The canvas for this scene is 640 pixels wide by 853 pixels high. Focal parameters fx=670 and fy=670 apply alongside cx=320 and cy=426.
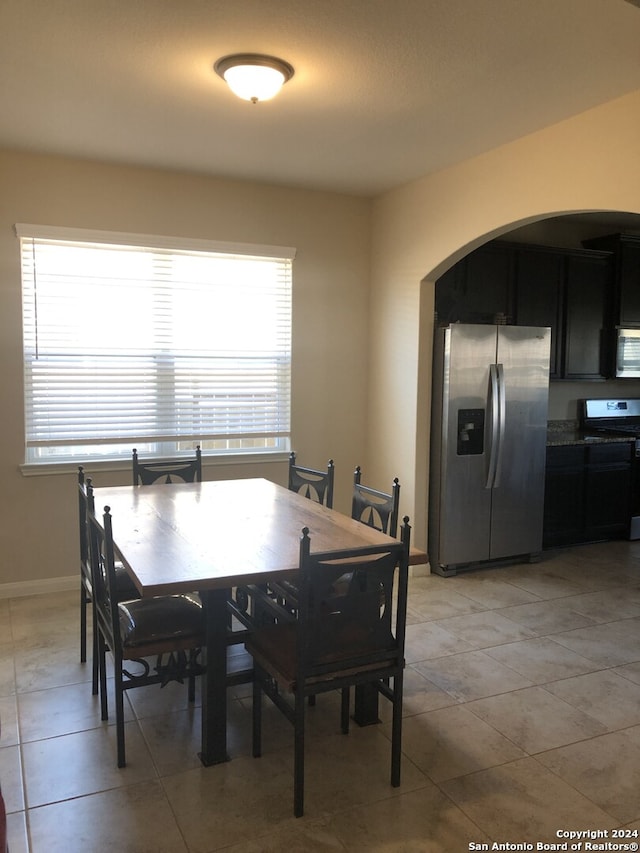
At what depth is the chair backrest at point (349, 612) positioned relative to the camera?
2098 millimetres

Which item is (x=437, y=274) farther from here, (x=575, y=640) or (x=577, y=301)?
(x=575, y=640)

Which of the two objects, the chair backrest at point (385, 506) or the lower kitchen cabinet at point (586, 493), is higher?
the chair backrest at point (385, 506)

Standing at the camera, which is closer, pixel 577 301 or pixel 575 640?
pixel 575 640

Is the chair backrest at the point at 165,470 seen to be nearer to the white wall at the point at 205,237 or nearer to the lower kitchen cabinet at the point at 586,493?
the white wall at the point at 205,237

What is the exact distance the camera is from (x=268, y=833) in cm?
209

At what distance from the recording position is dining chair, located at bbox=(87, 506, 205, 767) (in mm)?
2414

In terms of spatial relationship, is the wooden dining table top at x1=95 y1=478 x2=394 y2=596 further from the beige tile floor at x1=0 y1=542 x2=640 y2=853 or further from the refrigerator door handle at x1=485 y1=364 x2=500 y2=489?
the refrigerator door handle at x1=485 y1=364 x2=500 y2=489

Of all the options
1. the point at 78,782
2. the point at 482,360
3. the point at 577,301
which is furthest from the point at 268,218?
the point at 78,782

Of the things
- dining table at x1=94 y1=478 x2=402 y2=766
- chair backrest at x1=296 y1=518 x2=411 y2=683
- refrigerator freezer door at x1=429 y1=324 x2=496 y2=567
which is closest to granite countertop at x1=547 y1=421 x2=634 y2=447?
refrigerator freezer door at x1=429 y1=324 x2=496 y2=567

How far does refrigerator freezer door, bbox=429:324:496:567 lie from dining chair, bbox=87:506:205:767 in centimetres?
232

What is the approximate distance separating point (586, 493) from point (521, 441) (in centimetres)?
100

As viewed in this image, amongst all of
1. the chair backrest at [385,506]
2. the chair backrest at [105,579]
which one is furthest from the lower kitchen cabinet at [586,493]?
the chair backrest at [105,579]

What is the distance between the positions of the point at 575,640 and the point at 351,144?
9.86 ft

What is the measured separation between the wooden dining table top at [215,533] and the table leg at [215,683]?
0.21 metres
